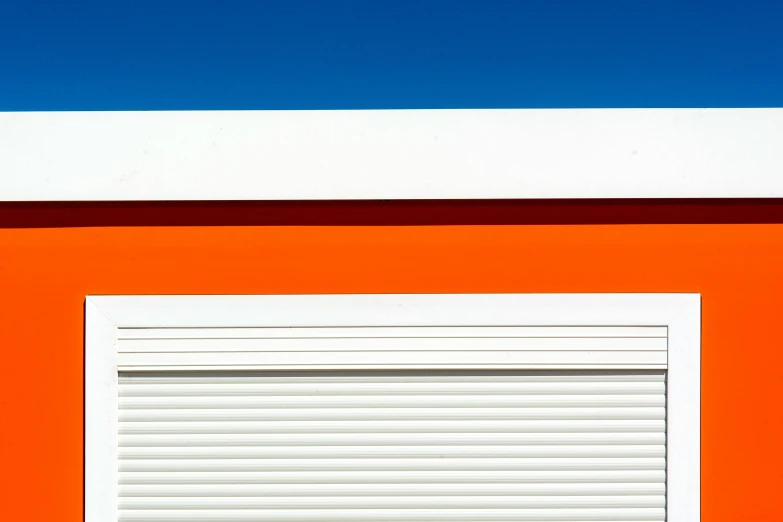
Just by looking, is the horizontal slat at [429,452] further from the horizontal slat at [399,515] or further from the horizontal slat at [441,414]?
the horizontal slat at [399,515]

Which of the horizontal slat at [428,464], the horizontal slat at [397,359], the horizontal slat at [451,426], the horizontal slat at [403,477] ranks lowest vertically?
the horizontal slat at [403,477]

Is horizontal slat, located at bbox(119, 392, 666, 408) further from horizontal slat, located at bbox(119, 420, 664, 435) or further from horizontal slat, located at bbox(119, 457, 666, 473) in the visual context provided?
horizontal slat, located at bbox(119, 457, 666, 473)

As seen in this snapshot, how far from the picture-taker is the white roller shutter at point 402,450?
2.94 metres

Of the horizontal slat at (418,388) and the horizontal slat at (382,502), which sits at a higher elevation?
the horizontal slat at (418,388)

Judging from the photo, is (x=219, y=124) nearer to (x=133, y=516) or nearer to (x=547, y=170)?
(x=547, y=170)

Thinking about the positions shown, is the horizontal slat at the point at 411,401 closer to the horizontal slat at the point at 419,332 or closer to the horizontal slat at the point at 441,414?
the horizontal slat at the point at 441,414

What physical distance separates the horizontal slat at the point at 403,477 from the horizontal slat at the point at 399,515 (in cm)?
15

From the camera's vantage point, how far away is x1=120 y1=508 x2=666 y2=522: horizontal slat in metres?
2.93

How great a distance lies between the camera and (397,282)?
289 cm

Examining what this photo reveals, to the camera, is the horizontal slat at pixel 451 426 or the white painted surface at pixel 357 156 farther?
the horizontal slat at pixel 451 426

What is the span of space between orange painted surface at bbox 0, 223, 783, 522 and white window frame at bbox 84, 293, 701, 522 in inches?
2.2

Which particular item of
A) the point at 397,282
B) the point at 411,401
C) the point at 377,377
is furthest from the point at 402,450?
the point at 397,282

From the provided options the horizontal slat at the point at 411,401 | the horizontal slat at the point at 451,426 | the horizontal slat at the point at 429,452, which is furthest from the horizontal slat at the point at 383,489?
the horizontal slat at the point at 411,401

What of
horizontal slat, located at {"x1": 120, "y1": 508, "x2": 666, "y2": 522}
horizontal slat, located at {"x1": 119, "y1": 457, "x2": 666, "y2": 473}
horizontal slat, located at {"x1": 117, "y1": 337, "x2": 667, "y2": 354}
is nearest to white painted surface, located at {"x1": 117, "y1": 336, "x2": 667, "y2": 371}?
horizontal slat, located at {"x1": 117, "y1": 337, "x2": 667, "y2": 354}
